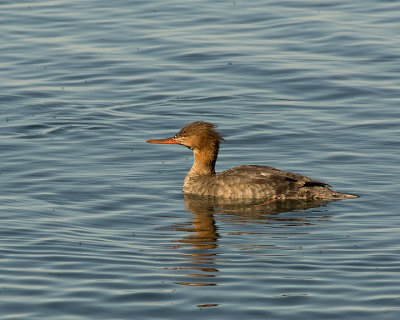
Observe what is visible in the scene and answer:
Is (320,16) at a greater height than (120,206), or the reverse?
(320,16)

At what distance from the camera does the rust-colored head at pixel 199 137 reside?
15.6 m

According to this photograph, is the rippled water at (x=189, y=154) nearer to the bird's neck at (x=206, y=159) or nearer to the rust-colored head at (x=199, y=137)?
the bird's neck at (x=206, y=159)

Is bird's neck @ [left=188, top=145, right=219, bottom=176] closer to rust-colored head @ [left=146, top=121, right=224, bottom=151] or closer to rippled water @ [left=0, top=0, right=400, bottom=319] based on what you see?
rust-colored head @ [left=146, top=121, right=224, bottom=151]

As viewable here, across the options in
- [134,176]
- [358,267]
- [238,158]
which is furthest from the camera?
[238,158]

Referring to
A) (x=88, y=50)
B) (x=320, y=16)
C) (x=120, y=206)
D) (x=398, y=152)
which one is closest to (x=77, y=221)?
(x=120, y=206)

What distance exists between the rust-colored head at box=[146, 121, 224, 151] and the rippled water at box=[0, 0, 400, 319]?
735 millimetres

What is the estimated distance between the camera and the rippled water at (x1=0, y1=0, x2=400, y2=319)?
10359 mm

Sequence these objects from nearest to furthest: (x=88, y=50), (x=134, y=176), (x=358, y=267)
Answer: (x=358, y=267) < (x=134, y=176) < (x=88, y=50)

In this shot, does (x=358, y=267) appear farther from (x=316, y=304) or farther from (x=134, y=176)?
(x=134, y=176)

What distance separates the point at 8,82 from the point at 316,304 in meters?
13.1

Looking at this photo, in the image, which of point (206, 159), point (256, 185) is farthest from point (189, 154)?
point (256, 185)

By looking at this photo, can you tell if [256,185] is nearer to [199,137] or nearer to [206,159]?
[206,159]

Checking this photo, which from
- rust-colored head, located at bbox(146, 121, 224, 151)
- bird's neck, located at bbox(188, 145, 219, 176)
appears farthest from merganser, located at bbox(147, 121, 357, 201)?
rust-colored head, located at bbox(146, 121, 224, 151)

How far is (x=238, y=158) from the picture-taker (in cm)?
1667
